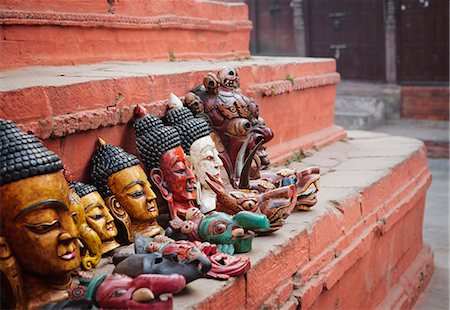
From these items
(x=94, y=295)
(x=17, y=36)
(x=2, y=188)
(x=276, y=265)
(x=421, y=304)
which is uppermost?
(x=17, y=36)

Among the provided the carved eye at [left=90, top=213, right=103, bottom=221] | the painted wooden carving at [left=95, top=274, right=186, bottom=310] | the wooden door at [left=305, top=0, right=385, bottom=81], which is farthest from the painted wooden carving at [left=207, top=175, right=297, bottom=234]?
the wooden door at [left=305, top=0, right=385, bottom=81]

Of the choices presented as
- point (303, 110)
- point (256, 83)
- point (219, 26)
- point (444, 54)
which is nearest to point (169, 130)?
point (256, 83)

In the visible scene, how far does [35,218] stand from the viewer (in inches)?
110

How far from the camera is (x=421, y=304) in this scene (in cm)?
605

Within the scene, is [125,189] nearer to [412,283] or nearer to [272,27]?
[412,283]

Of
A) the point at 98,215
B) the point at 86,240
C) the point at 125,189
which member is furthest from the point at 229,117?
the point at 86,240

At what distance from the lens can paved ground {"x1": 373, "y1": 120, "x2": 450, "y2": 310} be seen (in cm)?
623

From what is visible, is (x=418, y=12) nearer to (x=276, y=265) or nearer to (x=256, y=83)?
(x=256, y=83)

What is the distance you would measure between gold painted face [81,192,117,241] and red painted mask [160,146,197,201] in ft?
1.60

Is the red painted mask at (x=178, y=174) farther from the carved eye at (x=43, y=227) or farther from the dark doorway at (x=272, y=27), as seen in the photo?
the dark doorway at (x=272, y=27)

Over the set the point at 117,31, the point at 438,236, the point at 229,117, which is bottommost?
the point at 438,236

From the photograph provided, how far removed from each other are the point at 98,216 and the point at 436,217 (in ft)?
19.1

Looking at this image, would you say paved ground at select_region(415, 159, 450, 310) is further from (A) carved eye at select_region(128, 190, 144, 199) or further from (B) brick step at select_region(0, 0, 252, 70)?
(A) carved eye at select_region(128, 190, 144, 199)

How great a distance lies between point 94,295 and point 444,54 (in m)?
11.8
